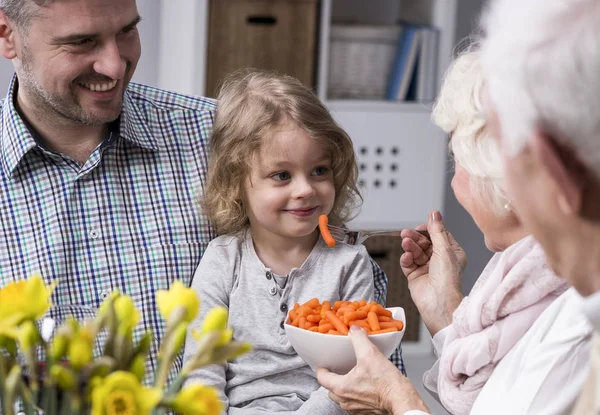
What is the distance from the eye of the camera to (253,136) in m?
1.73

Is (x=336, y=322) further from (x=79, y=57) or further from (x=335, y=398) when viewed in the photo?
(x=79, y=57)

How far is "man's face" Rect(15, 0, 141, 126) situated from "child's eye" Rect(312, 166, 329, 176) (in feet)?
1.39

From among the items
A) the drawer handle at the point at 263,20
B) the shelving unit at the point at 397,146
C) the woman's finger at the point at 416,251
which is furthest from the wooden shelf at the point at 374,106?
the woman's finger at the point at 416,251

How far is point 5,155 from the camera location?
5.76 ft

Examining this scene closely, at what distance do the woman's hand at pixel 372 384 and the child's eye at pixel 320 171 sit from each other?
0.40 metres

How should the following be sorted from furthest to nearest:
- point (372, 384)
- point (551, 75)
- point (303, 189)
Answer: point (303, 189), point (372, 384), point (551, 75)

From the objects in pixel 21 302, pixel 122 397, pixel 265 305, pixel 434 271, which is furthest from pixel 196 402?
pixel 434 271

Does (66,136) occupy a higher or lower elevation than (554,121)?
lower

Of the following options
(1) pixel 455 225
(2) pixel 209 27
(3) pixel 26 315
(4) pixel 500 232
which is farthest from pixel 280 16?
(3) pixel 26 315

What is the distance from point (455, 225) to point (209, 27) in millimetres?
1648

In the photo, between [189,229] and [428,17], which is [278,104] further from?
[428,17]

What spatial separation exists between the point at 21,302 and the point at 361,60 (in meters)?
3.00

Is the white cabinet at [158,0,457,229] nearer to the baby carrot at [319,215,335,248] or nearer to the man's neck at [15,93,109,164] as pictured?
the man's neck at [15,93,109,164]

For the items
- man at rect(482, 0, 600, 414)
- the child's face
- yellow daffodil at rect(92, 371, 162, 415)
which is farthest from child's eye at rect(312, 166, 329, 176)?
yellow daffodil at rect(92, 371, 162, 415)
